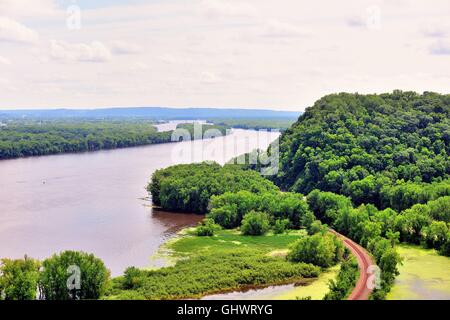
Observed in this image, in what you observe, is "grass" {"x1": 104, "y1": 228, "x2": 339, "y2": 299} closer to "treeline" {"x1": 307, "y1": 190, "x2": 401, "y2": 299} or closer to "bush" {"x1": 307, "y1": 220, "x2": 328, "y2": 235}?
"bush" {"x1": 307, "y1": 220, "x2": 328, "y2": 235}

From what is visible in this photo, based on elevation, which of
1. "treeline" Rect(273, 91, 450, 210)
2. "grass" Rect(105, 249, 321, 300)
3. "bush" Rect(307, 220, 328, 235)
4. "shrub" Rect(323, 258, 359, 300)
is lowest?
"grass" Rect(105, 249, 321, 300)

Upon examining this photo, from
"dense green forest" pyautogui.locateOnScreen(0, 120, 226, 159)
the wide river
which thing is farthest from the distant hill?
the wide river

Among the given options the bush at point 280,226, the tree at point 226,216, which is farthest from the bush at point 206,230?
the bush at point 280,226

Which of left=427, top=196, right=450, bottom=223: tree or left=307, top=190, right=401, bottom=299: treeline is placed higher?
left=427, top=196, right=450, bottom=223: tree

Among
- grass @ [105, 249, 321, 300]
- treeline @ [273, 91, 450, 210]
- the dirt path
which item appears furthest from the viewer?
treeline @ [273, 91, 450, 210]

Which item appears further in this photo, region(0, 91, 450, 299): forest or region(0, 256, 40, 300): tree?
region(0, 91, 450, 299): forest

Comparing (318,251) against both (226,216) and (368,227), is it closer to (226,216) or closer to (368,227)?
(368,227)
